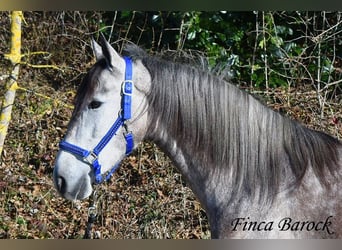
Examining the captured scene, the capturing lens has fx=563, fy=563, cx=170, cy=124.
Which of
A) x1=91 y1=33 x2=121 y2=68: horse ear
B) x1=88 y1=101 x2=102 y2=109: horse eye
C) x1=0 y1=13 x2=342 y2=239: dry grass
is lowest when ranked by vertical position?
x1=0 y1=13 x2=342 y2=239: dry grass

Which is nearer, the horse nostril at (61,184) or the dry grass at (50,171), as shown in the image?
the horse nostril at (61,184)

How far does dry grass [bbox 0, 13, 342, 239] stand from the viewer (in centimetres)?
438

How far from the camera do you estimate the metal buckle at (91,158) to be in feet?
8.65

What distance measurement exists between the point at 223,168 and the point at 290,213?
0.37 m

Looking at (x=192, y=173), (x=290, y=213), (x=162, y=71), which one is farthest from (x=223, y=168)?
(x=162, y=71)

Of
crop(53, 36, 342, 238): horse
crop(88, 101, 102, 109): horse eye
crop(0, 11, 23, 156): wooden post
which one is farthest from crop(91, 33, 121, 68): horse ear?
crop(0, 11, 23, 156): wooden post

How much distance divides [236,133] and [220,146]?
97 millimetres

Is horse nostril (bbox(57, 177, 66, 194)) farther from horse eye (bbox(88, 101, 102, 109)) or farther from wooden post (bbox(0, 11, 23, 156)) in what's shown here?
wooden post (bbox(0, 11, 23, 156))

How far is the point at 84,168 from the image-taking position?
266 centimetres

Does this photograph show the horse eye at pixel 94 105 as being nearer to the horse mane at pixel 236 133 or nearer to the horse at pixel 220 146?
the horse at pixel 220 146

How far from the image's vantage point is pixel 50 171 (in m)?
4.70

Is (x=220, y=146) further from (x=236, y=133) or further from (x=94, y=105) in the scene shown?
(x=94, y=105)

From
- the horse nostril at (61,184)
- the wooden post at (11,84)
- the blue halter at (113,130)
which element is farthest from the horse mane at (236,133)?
the wooden post at (11,84)
